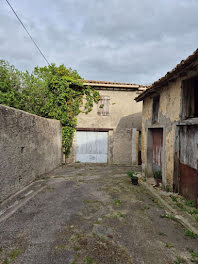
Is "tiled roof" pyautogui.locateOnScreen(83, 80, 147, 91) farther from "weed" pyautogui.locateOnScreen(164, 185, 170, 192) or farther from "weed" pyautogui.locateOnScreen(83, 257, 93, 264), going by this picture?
"weed" pyautogui.locateOnScreen(83, 257, 93, 264)

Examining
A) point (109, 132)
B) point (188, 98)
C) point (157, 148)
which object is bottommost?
point (157, 148)

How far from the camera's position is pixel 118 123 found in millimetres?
10125

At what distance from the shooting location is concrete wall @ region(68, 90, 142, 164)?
10.0 meters

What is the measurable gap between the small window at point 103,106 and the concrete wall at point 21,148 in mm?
3709

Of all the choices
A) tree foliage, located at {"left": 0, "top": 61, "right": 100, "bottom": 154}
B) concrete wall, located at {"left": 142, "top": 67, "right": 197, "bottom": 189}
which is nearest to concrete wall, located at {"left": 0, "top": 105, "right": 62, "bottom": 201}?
tree foliage, located at {"left": 0, "top": 61, "right": 100, "bottom": 154}

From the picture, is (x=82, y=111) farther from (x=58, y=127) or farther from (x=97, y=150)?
(x=97, y=150)

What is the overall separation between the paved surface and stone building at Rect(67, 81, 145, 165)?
5.00 m

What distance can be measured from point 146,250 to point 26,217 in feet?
8.94

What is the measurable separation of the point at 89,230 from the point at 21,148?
134 inches

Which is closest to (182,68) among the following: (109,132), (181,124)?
(181,124)

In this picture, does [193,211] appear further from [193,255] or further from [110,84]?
[110,84]

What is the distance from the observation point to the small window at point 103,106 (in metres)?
10.1

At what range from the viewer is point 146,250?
2.53m

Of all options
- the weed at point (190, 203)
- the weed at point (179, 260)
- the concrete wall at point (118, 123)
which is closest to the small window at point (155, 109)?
the weed at point (190, 203)
